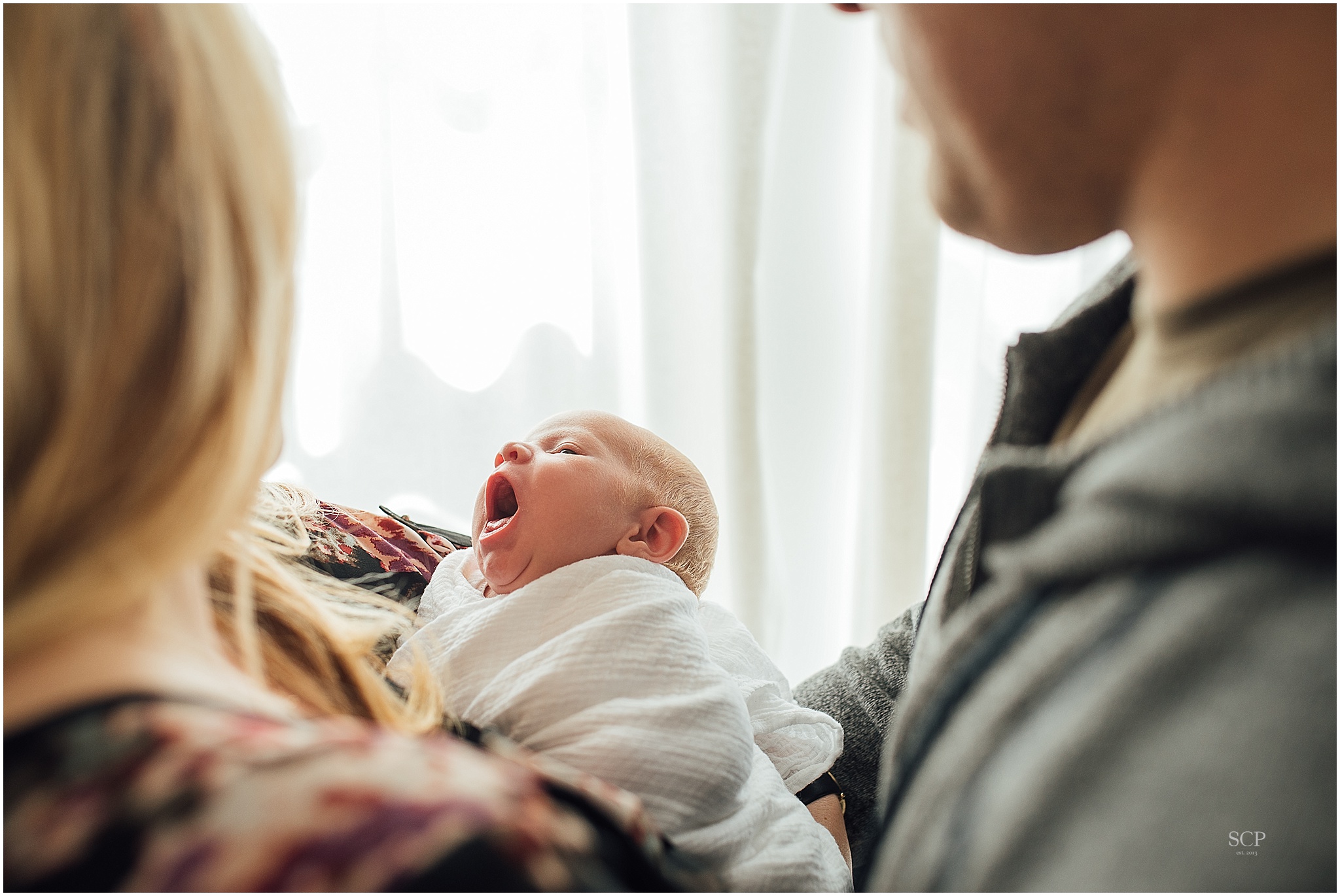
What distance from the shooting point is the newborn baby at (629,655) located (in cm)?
72

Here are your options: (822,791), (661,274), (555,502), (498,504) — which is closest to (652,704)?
(822,791)

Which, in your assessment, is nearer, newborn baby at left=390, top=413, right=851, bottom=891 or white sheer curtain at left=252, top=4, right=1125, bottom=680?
newborn baby at left=390, top=413, right=851, bottom=891

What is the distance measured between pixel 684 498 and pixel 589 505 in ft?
0.59

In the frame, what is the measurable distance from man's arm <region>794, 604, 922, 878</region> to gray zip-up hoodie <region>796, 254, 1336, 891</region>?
42 cm

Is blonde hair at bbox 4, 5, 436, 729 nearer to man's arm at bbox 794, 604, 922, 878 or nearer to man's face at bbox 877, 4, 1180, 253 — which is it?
man's face at bbox 877, 4, 1180, 253

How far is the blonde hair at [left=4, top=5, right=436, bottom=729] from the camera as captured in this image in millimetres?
432

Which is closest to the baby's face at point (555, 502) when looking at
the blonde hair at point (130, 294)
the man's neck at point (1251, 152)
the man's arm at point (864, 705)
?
the man's arm at point (864, 705)

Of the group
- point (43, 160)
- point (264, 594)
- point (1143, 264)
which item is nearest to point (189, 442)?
point (43, 160)

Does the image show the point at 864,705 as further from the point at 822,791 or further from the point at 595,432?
the point at 595,432

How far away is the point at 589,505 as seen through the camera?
43.5 inches

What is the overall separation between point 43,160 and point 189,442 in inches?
6.2

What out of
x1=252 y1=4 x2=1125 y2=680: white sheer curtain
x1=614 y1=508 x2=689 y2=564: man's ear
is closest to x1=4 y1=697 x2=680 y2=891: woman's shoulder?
x1=614 y1=508 x2=689 y2=564: man's ear

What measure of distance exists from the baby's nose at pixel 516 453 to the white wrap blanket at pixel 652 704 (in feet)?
0.62

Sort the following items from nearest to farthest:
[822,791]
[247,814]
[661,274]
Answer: [247,814] → [822,791] → [661,274]
